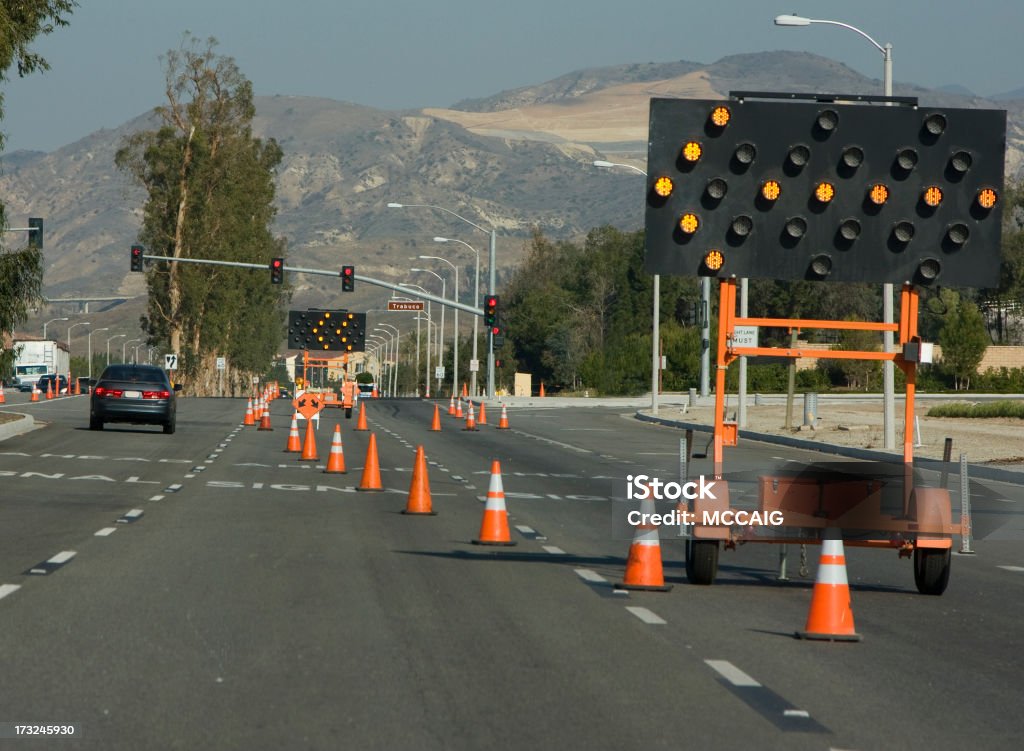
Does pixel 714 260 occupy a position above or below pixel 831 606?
above

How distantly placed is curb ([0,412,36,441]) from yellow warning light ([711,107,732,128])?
84.4ft

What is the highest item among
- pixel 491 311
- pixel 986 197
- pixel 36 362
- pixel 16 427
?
pixel 491 311

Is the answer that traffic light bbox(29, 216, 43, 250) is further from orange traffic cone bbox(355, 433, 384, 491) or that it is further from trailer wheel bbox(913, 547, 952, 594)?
trailer wheel bbox(913, 547, 952, 594)

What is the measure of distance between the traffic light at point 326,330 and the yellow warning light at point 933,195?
5029 centimetres

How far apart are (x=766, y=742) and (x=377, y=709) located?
1.86 m

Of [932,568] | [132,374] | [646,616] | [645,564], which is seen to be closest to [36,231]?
[132,374]

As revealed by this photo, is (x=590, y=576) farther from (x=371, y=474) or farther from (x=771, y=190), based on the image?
(x=371, y=474)

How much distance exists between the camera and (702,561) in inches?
529

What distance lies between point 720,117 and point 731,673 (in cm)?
611

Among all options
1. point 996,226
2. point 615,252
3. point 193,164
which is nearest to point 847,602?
point 996,226

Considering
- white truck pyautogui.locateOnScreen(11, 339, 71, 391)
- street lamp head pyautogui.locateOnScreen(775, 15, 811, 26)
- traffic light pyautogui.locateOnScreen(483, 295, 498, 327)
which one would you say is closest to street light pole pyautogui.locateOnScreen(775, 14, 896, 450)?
street lamp head pyautogui.locateOnScreen(775, 15, 811, 26)

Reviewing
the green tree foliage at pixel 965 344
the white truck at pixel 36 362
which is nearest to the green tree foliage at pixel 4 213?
the green tree foliage at pixel 965 344

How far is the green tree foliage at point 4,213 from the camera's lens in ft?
114

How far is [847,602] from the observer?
1088 centimetres
